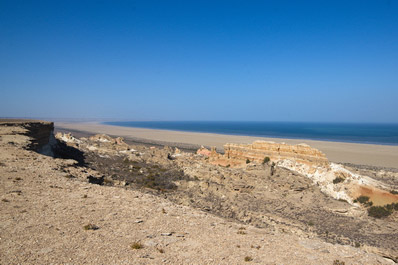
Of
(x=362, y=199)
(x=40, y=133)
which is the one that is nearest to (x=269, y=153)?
(x=362, y=199)

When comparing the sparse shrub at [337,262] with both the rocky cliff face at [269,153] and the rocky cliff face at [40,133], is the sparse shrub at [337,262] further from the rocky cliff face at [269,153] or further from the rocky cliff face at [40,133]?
the rocky cliff face at [40,133]

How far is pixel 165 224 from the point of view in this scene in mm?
8836

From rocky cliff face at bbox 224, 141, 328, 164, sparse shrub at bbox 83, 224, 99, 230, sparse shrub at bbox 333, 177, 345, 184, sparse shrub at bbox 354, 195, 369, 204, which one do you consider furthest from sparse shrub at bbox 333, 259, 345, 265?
rocky cliff face at bbox 224, 141, 328, 164

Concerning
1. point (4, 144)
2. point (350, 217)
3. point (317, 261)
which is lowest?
point (350, 217)

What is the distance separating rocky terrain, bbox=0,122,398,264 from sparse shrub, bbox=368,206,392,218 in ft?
1.32

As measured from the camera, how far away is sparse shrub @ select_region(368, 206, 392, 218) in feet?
55.5

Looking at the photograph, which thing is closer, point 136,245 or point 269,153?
point 136,245

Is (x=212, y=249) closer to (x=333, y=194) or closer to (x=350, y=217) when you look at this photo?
(x=350, y=217)

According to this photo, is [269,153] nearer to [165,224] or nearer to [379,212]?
[379,212]

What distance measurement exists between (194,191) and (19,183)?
469 inches

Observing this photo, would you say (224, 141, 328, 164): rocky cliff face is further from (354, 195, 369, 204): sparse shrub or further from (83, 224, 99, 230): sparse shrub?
(83, 224, 99, 230): sparse shrub

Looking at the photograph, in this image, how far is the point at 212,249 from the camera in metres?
7.43

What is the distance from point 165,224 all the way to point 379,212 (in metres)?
16.2

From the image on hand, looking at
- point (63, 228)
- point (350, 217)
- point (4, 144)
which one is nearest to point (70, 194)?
point (63, 228)
